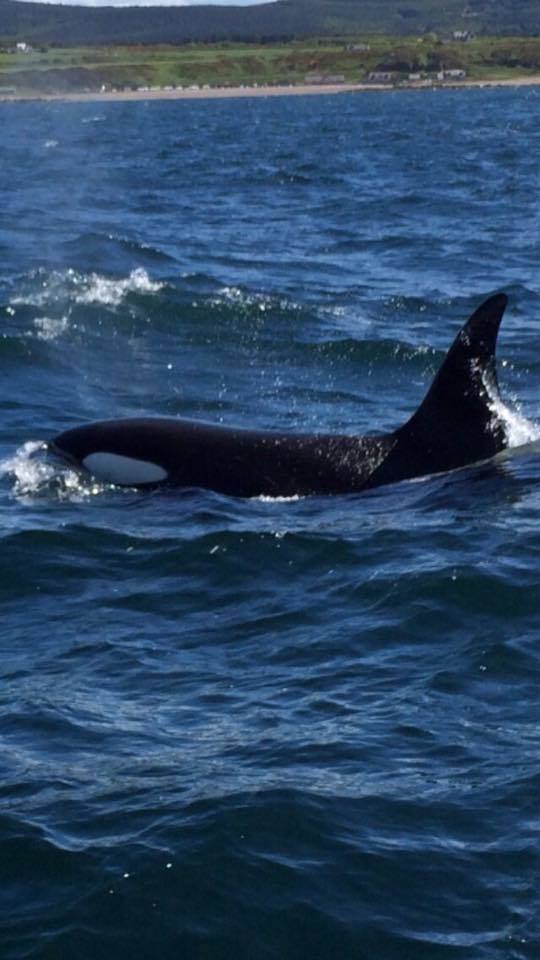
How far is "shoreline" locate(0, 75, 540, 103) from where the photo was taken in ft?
567

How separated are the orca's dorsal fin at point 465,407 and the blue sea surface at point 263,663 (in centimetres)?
23

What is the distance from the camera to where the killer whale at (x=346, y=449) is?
13562 mm

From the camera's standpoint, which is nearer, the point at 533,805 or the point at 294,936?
the point at 294,936

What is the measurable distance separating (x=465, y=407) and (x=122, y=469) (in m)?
2.74

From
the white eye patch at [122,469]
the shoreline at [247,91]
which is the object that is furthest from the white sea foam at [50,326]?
the shoreline at [247,91]

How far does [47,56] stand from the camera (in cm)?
12519

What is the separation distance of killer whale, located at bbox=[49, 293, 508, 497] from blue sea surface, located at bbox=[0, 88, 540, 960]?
25 centimetres

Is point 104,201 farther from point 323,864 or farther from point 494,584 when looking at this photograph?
point 323,864

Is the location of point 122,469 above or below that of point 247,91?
above

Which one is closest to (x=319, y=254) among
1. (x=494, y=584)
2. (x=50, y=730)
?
(x=494, y=584)

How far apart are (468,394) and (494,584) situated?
270 cm

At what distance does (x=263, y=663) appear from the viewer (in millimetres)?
10102

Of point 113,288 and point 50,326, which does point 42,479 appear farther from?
point 113,288

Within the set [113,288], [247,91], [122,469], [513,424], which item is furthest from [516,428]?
[247,91]
